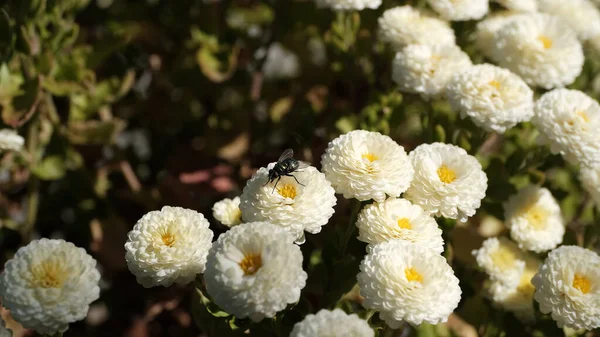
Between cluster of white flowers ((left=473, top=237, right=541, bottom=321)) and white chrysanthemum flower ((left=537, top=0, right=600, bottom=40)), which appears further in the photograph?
white chrysanthemum flower ((left=537, top=0, right=600, bottom=40))

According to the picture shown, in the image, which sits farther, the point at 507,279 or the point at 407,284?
the point at 507,279

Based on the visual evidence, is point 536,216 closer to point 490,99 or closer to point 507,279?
point 507,279

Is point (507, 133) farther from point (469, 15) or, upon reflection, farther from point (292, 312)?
point (292, 312)

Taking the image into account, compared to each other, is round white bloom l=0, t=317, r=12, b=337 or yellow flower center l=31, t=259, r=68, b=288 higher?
yellow flower center l=31, t=259, r=68, b=288

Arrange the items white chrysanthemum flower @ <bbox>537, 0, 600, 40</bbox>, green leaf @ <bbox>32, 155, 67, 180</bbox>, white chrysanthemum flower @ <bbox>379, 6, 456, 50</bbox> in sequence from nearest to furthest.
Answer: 1. white chrysanthemum flower @ <bbox>379, 6, 456, 50</bbox>
2. green leaf @ <bbox>32, 155, 67, 180</bbox>
3. white chrysanthemum flower @ <bbox>537, 0, 600, 40</bbox>

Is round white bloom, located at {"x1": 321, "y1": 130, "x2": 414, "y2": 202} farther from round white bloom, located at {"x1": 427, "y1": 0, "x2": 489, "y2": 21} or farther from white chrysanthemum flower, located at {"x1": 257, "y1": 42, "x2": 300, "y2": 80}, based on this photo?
white chrysanthemum flower, located at {"x1": 257, "y1": 42, "x2": 300, "y2": 80}

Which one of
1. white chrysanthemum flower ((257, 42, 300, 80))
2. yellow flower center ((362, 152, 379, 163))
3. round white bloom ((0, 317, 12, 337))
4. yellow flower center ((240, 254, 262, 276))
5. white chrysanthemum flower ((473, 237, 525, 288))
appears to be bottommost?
white chrysanthemum flower ((257, 42, 300, 80))

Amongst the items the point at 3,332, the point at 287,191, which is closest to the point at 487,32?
the point at 287,191

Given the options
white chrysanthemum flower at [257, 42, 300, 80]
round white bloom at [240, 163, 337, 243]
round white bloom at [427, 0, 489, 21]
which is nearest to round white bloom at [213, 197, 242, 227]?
round white bloom at [240, 163, 337, 243]
